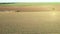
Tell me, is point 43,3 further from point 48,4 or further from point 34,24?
point 34,24

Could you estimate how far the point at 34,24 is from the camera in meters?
0.53

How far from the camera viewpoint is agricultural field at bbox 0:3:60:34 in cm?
52

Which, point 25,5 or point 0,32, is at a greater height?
point 25,5

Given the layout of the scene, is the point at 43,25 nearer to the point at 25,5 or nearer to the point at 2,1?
the point at 25,5

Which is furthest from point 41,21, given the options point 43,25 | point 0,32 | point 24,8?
point 0,32

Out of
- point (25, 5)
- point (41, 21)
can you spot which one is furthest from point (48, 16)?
point (25, 5)

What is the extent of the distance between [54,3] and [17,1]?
8.7 inches

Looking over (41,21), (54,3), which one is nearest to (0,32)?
(41,21)

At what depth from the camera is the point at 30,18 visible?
0.54 meters

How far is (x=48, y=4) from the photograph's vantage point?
0.54m

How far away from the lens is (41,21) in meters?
0.53

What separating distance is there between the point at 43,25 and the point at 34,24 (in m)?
0.05

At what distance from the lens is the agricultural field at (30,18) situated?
20.3 inches

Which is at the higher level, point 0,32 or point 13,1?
point 13,1
